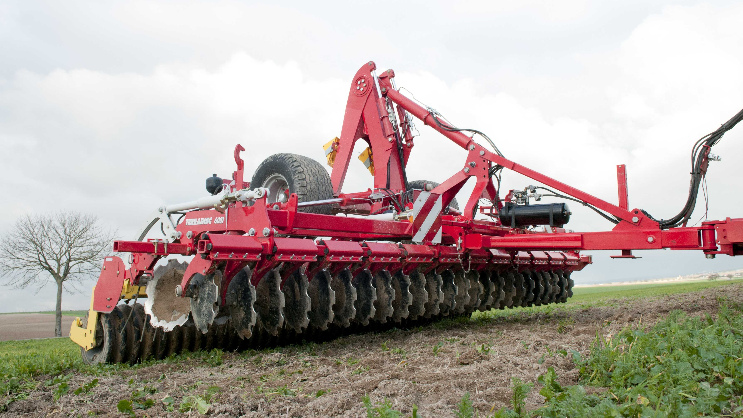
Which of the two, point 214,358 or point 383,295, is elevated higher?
point 383,295

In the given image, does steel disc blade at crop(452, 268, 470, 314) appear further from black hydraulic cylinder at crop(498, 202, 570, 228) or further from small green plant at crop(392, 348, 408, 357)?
small green plant at crop(392, 348, 408, 357)

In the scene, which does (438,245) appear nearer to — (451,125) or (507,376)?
(451,125)

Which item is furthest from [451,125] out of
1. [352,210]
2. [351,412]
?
[351,412]

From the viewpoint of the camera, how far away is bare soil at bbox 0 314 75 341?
20672 millimetres

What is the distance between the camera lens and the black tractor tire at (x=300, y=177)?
6.77m

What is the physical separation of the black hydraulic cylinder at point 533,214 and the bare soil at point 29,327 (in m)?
16.3

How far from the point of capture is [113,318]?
5.72 meters

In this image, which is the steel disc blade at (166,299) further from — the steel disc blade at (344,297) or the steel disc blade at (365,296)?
the steel disc blade at (365,296)

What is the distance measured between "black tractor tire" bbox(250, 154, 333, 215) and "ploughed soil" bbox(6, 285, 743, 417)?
188 centimetres

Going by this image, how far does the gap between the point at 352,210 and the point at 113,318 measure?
3430mm

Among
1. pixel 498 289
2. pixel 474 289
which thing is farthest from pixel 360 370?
pixel 498 289

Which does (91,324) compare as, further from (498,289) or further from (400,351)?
(498,289)

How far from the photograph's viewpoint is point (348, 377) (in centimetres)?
395

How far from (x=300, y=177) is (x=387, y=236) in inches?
52.2
